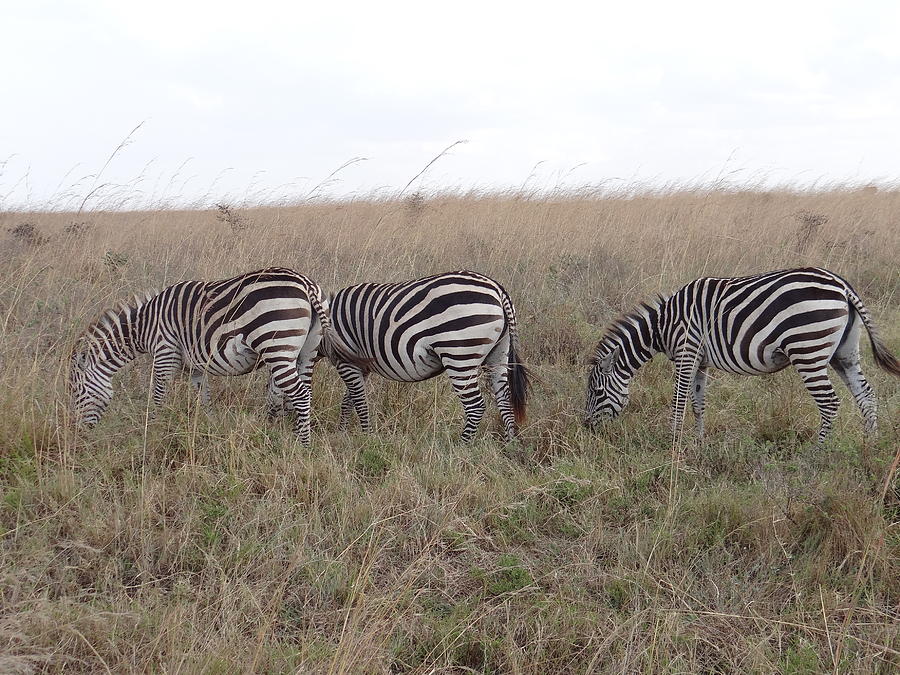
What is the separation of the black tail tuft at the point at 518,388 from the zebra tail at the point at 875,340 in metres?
2.22

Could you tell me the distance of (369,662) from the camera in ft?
8.36

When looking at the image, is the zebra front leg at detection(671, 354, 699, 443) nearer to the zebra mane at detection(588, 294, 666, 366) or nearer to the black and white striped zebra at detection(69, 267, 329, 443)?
the zebra mane at detection(588, 294, 666, 366)

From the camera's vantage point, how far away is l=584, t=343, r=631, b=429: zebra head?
513 centimetres

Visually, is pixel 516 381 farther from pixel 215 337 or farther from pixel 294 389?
pixel 215 337

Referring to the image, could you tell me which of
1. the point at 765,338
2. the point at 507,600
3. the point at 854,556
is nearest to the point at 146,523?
the point at 507,600

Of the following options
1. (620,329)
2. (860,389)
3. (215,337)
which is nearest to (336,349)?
(215,337)

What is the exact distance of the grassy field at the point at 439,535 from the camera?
2.67 metres

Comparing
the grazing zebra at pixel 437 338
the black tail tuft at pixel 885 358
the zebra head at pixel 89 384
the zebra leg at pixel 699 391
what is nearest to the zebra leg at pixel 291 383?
the grazing zebra at pixel 437 338

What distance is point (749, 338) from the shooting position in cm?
469

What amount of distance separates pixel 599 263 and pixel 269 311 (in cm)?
545

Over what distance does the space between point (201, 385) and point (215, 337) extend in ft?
1.97

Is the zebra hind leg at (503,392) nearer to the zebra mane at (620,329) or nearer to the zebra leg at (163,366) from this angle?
the zebra mane at (620,329)

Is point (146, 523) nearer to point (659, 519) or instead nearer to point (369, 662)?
point (369, 662)

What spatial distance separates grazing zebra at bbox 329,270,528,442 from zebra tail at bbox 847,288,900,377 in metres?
2.23
